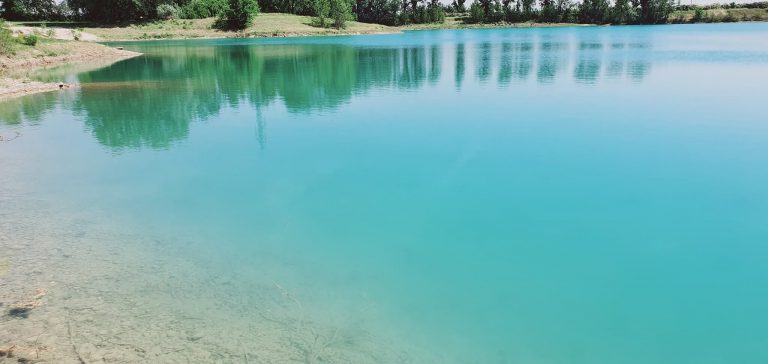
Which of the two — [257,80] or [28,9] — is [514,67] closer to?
[257,80]

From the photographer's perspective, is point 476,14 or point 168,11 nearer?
point 168,11

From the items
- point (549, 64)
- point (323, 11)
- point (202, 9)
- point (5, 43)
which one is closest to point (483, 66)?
point (549, 64)

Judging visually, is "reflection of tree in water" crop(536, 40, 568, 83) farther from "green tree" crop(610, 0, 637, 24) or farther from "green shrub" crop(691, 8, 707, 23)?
"green shrub" crop(691, 8, 707, 23)

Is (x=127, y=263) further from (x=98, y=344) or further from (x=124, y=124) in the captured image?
(x=124, y=124)

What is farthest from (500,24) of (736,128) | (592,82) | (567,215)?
(567,215)

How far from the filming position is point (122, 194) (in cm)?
1120

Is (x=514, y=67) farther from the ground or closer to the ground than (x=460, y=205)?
farther from the ground

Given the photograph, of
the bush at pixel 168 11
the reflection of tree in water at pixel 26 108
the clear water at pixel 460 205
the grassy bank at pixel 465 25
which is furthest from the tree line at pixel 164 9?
the clear water at pixel 460 205

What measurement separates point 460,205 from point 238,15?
80558 millimetres

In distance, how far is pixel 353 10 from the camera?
120 metres

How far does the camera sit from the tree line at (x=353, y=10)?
80500 millimetres

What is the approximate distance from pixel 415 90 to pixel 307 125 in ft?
28.0

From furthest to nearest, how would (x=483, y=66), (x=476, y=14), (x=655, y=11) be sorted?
(x=476, y=14) < (x=655, y=11) < (x=483, y=66)

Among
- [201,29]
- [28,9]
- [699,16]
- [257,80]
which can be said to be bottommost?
[257,80]
